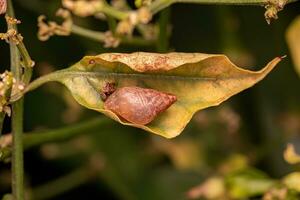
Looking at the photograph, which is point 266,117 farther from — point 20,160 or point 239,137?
point 20,160

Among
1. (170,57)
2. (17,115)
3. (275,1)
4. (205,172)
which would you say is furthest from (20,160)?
(205,172)

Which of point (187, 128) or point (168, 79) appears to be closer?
point (168, 79)

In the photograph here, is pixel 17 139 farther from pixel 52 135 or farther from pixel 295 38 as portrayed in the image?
pixel 295 38

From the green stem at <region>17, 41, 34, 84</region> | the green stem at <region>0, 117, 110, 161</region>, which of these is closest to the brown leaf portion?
the green stem at <region>17, 41, 34, 84</region>

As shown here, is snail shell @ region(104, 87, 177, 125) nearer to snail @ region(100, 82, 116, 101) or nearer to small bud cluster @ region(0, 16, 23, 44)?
snail @ region(100, 82, 116, 101)

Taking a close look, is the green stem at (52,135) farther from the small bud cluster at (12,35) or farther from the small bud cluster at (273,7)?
the small bud cluster at (273,7)

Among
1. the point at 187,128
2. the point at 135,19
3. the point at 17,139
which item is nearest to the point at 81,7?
the point at 135,19
